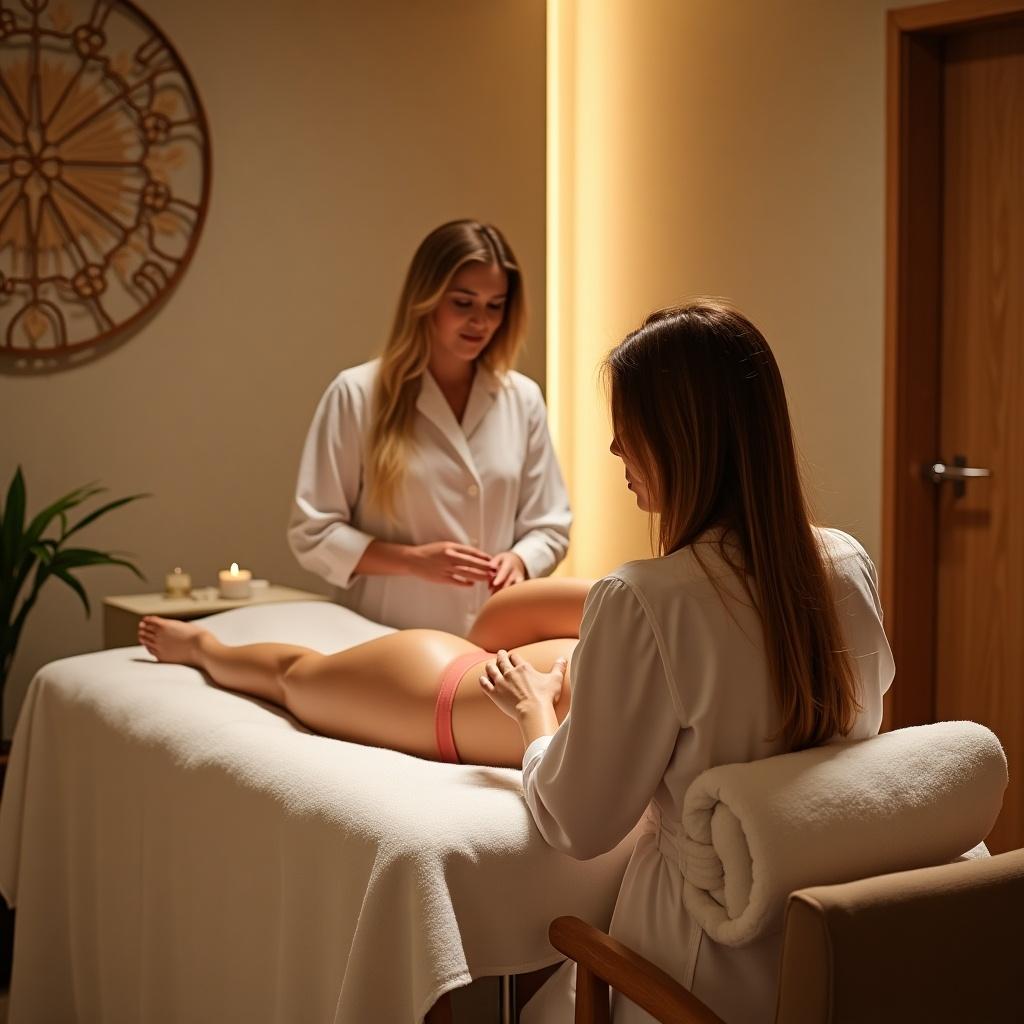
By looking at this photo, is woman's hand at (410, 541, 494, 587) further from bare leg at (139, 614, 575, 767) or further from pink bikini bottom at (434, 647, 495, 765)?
pink bikini bottom at (434, 647, 495, 765)

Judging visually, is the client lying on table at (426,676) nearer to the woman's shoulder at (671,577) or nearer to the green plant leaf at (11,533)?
the woman's shoulder at (671,577)

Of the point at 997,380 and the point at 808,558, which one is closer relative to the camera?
the point at 808,558

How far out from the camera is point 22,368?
3.26 m

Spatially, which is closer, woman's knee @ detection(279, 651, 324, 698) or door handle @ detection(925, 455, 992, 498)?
woman's knee @ detection(279, 651, 324, 698)

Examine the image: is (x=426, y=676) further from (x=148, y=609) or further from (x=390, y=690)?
(x=148, y=609)

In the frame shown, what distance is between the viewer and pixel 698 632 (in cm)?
131

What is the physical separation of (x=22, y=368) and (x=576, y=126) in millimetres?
2040

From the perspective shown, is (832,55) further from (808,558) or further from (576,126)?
(808,558)

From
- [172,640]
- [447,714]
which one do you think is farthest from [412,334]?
[447,714]

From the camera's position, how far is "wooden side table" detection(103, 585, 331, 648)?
115 inches

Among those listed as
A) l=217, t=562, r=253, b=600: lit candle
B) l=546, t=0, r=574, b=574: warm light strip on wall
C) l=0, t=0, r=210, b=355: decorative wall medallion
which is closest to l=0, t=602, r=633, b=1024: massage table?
l=217, t=562, r=253, b=600: lit candle

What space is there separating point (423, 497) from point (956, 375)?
1444 mm

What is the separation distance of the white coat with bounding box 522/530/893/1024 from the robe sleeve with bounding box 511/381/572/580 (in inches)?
58.0

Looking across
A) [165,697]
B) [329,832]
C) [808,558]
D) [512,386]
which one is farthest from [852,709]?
[512,386]
